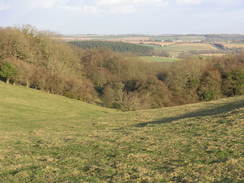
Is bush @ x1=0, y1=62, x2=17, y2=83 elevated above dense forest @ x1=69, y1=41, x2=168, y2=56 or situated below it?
below

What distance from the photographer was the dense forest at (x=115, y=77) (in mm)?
58062

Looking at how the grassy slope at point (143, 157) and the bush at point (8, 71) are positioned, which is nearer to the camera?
the grassy slope at point (143, 157)

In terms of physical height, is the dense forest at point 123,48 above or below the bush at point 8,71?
above

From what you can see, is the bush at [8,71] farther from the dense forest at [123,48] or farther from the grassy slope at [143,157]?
the dense forest at [123,48]

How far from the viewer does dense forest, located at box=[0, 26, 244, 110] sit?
58062 millimetres

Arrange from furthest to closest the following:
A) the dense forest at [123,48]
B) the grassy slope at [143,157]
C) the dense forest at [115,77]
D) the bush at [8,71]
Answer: the dense forest at [123,48]
the dense forest at [115,77]
the bush at [8,71]
the grassy slope at [143,157]

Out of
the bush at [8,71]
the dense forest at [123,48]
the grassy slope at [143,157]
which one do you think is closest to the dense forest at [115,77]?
the bush at [8,71]

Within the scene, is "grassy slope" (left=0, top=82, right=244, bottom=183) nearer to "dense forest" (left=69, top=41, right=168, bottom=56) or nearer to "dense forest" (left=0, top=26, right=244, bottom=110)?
"dense forest" (left=0, top=26, right=244, bottom=110)

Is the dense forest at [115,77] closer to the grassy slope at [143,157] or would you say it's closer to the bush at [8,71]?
the bush at [8,71]

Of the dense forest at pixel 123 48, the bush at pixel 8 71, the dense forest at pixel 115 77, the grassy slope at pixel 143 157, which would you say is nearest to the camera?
the grassy slope at pixel 143 157

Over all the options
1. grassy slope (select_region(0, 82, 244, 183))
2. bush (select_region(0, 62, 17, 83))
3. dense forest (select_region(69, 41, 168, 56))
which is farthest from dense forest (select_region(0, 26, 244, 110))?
dense forest (select_region(69, 41, 168, 56))

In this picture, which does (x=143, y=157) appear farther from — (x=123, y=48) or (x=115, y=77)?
(x=123, y=48)

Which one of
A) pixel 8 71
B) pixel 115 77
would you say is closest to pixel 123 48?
pixel 115 77

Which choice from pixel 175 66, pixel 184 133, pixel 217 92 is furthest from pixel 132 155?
pixel 175 66
